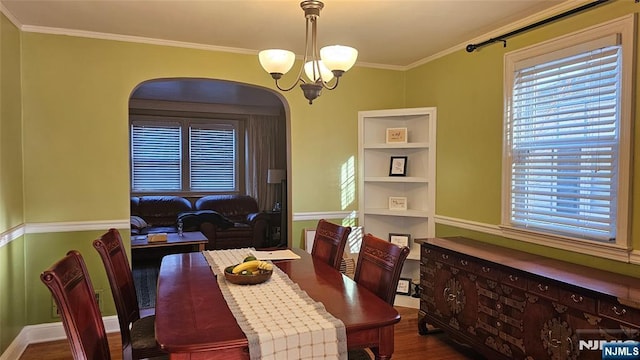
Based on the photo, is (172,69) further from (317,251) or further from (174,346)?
(174,346)

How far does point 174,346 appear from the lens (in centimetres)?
139

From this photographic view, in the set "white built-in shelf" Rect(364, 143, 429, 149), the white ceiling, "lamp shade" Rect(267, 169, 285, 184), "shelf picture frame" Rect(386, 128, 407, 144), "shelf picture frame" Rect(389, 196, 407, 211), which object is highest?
the white ceiling

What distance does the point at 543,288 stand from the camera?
88.3 inches

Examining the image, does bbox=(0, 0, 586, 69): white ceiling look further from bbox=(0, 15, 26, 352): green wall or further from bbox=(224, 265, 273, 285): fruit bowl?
bbox=(224, 265, 273, 285): fruit bowl

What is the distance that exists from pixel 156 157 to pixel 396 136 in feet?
15.1

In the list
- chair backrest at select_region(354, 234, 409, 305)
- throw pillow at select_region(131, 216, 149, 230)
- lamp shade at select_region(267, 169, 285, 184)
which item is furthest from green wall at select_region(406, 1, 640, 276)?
throw pillow at select_region(131, 216, 149, 230)

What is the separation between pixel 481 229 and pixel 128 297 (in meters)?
2.62

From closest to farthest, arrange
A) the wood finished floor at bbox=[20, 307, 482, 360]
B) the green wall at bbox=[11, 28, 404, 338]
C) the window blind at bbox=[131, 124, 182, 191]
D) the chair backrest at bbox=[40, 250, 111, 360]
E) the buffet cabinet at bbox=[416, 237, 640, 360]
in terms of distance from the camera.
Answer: the chair backrest at bbox=[40, 250, 111, 360]
the buffet cabinet at bbox=[416, 237, 640, 360]
the wood finished floor at bbox=[20, 307, 482, 360]
the green wall at bbox=[11, 28, 404, 338]
the window blind at bbox=[131, 124, 182, 191]

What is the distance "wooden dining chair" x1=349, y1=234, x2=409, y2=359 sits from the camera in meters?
2.00

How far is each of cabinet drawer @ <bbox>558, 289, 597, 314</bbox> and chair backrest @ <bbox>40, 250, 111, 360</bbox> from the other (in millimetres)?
2186

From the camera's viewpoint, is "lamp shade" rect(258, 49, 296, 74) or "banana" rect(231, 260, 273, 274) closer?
"banana" rect(231, 260, 273, 274)

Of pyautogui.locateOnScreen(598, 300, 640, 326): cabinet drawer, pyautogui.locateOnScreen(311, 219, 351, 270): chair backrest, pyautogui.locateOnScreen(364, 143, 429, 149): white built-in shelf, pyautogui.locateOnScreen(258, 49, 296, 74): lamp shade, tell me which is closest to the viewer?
pyautogui.locateOnScreen(598, 300, 640, 326): cabinet drawer

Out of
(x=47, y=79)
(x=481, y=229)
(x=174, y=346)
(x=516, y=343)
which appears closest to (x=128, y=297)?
(x=174, y=346)

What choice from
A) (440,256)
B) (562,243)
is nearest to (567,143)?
(562,243)
